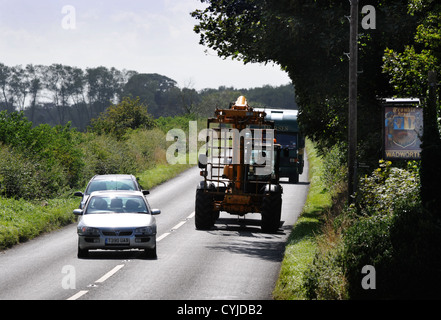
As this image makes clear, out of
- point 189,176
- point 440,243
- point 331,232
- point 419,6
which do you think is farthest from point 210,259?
point 189,176

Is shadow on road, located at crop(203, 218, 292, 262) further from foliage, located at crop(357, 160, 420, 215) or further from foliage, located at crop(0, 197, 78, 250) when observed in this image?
foliage, located at crop(0, 197, 78, 250)

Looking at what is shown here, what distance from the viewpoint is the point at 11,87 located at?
150 m

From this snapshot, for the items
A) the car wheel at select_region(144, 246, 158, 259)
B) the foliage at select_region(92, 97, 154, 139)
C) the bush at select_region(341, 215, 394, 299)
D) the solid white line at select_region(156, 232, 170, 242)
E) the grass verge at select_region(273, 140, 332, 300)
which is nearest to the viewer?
the bush at select_region(341, 215, 394, 299)

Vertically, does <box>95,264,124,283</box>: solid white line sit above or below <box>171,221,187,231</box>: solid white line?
below

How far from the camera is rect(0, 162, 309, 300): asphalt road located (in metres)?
14.0

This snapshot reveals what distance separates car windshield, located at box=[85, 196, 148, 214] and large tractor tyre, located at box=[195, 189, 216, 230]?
4.87 metres

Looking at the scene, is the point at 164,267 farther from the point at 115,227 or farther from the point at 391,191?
the point at 391,191

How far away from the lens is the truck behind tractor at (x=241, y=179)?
22812mm

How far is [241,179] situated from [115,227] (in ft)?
24.4

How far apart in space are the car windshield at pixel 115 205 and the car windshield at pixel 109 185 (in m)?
4.48

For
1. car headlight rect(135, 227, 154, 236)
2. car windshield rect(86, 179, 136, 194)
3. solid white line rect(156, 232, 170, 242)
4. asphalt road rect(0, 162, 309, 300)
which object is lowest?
asphalt road rect(0, 162, 309, 300)

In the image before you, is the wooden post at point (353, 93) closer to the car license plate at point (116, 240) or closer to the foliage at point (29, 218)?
the car license plate at point (116, 240)

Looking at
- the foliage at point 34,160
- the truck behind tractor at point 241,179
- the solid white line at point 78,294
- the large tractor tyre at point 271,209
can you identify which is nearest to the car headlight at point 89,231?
the solid white line at point 78,294

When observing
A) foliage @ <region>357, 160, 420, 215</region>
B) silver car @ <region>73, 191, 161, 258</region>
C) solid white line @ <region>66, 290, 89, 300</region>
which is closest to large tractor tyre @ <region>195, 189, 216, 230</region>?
silver car @ <region>73, 191, 161, 258</region>
